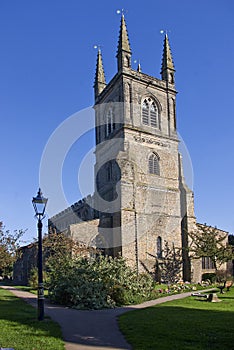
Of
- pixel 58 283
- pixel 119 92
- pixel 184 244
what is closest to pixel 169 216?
pixel 184 244

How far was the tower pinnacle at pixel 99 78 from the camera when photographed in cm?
4478

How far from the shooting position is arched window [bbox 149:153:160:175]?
36.5 m

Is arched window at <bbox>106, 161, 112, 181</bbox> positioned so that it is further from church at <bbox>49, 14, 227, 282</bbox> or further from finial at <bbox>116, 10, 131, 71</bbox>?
finial at <bbox>116, 10, 131, 71</bbox>

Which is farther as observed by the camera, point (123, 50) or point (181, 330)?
point (123, 50)

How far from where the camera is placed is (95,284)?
17.7m

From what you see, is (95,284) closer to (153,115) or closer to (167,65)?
(153,115)

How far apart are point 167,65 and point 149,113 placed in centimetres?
698

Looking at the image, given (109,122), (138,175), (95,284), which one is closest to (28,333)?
(95,284)

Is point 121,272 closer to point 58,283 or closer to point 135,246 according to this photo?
point 58,283

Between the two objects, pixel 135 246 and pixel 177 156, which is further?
pixel 177 156

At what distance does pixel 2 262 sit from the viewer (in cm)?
2861

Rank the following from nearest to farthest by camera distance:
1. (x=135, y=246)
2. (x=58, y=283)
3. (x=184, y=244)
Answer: (x=58, y=283) → (x=135, y=246) → (x=184, y=244)

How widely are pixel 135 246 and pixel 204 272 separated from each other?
28.8ft

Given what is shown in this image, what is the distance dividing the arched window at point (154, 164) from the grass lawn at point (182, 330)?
23.4 m
